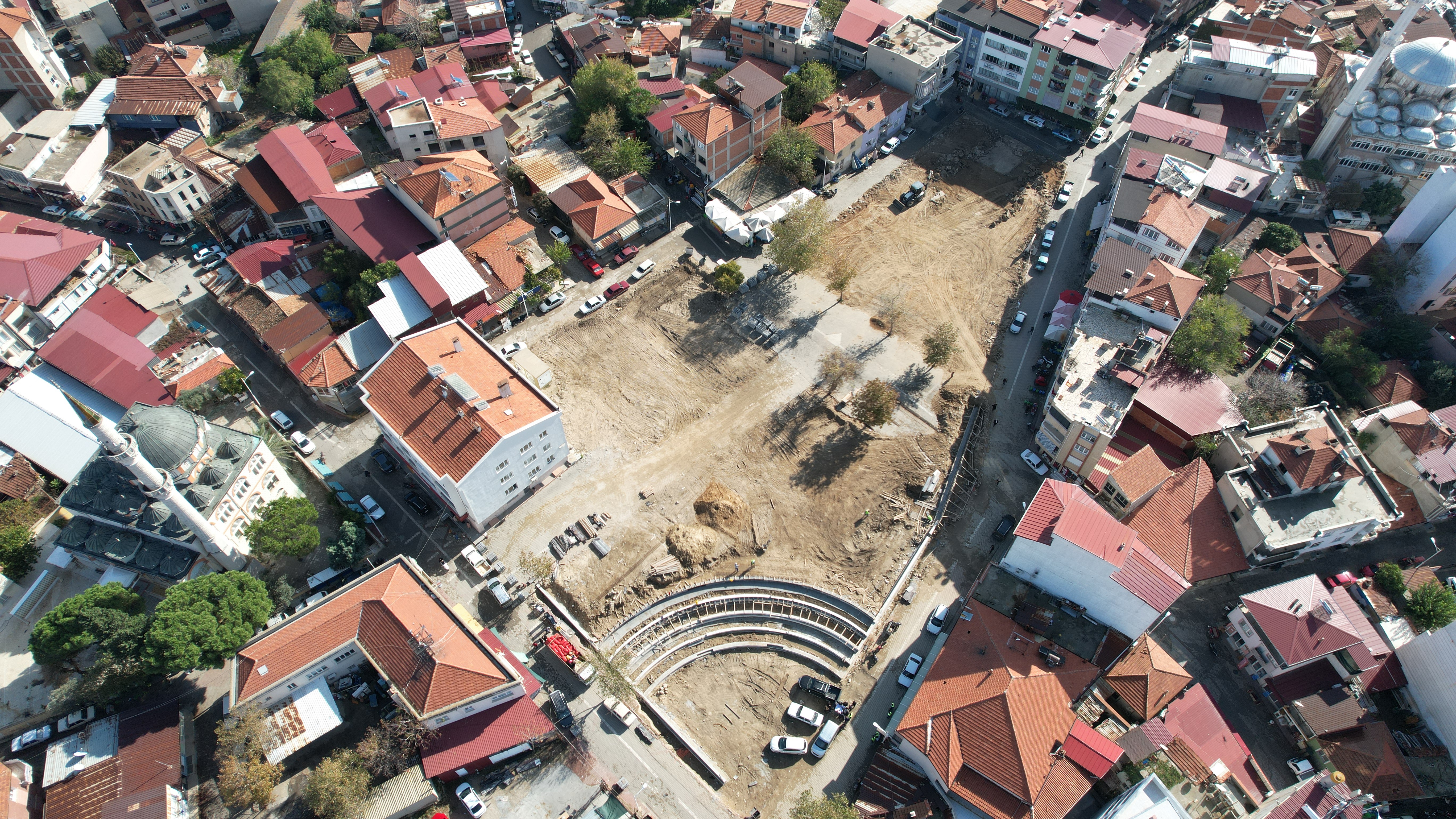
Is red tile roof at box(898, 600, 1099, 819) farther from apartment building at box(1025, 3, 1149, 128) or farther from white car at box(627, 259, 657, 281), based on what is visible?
apartment building at box(1025, 3, 1149, 128)

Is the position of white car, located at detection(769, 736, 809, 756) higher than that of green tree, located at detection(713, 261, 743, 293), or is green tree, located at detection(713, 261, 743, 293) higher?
green tree, located at detection(713, 261, 743, 293)

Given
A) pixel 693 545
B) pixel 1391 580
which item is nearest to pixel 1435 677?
pixel 1391 580

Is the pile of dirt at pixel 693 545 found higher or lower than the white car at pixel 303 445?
lower

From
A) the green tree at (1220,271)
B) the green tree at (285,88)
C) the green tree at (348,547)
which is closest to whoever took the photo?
the green tree at (348,547)

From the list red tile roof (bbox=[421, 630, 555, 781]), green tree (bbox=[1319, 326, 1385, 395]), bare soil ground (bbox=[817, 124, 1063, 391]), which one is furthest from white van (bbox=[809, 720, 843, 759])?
green tree (bbox=[1319, 326, 1385, 395])


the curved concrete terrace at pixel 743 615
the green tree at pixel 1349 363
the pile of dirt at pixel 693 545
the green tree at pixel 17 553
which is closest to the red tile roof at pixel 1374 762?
the green tree at pixel 1349 363

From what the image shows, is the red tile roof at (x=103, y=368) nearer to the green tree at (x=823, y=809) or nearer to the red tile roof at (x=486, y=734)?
the red tile roof at (x=486, y=734)
